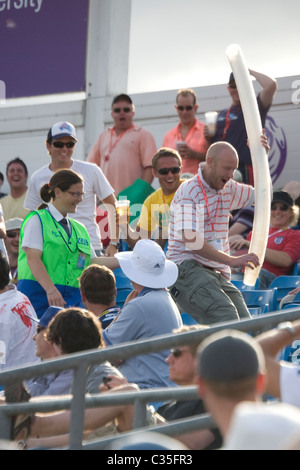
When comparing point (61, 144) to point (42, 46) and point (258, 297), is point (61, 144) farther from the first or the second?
point (42, 46)

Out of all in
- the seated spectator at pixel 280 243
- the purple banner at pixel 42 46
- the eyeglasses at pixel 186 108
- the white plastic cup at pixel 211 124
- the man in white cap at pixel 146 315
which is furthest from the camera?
the purple banner at pixel 42 46

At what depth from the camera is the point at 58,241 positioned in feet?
21.6

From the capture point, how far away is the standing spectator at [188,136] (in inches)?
374

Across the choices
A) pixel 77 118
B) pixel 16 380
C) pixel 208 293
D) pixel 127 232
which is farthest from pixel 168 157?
pixel 77 118

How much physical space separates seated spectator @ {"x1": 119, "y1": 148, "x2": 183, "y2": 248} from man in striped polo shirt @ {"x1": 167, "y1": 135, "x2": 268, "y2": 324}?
1.04 metres

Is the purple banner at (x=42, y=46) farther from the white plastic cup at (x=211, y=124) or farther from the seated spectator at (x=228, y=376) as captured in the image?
the seated spectator at (x=228, y=376)

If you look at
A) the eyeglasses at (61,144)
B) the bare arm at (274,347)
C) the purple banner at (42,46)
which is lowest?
the bare arm at (274,347)

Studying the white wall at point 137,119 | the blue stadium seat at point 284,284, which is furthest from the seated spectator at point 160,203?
the white wall at point 137,119

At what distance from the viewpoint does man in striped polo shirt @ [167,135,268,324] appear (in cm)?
633

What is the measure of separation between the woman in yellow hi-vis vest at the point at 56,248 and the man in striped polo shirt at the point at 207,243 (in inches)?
24.6

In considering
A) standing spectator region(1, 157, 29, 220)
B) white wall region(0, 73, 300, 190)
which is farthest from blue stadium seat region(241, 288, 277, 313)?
standing spectator region(1, 157, 29, 220)

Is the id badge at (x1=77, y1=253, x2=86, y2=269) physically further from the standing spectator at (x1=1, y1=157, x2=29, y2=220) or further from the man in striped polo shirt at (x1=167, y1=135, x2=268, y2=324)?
the standing spectator at (x1=1, y1=157, x2=29, y2=220)

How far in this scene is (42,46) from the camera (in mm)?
13039

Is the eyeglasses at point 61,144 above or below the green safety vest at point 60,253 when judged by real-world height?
above
